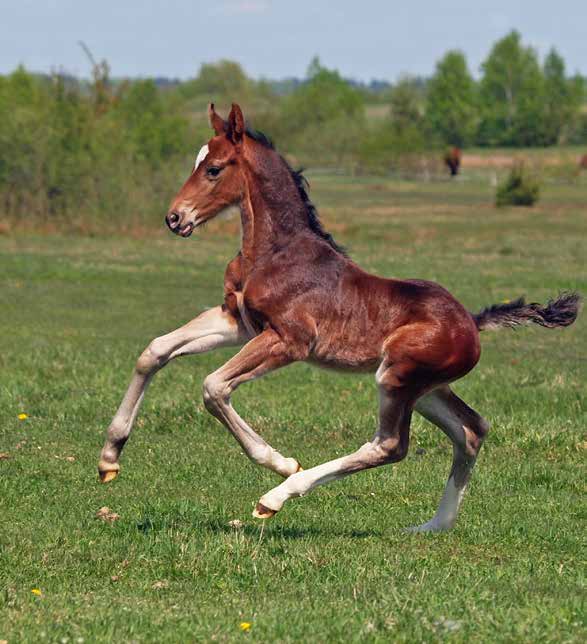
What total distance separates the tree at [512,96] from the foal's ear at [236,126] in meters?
108

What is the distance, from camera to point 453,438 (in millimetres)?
8094

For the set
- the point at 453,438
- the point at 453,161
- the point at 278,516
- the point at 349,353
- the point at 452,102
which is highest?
the point at 349,353

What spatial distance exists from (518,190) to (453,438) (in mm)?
50208

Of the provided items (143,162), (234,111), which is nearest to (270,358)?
(234,111)

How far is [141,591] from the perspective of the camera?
6.57 metres

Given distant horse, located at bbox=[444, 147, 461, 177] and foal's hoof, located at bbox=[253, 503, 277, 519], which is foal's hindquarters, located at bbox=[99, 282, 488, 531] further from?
distant horse, located at bbox=[444, 147, 461, 177]

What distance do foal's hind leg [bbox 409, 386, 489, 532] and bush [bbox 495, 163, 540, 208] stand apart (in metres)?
50.1


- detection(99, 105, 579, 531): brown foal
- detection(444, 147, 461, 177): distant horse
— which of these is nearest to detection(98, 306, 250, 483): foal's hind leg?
detection(99, 105, 579, 531): brown foal

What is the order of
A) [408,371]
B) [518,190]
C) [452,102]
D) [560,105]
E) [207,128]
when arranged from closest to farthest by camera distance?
[408,371], [207,128], [518,190], [560,105], [452,102]

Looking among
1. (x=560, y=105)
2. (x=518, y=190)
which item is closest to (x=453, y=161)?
(x=560, y=105)

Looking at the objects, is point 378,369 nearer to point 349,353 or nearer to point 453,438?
point 349,353

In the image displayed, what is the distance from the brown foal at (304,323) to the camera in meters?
7.56

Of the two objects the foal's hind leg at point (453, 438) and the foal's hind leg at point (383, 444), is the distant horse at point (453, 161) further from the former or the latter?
the foal's hind leg at point (383, 444)

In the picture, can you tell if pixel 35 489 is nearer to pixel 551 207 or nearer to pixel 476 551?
pixel 476 551
